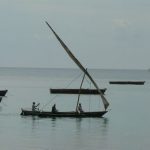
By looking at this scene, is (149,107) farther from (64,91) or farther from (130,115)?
(64,91)

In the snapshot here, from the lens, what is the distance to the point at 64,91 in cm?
16325

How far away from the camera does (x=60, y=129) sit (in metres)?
67.4

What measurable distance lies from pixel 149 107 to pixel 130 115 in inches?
797

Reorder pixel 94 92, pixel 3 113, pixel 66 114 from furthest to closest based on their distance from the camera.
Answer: pixel 94 92 → pixel 3 113 → pixel 66 114

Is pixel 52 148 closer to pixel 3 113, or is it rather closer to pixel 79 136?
pixel 79 136

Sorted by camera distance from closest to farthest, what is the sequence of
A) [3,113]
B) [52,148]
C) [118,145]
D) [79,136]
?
[52,148] → [118,145] → [79,136] → [3,113]

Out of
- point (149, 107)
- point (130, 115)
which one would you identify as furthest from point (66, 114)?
point (149, 107)

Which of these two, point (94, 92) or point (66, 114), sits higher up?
point (94, 92)

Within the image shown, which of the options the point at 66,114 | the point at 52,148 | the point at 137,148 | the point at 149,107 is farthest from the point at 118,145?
the point at 149,107

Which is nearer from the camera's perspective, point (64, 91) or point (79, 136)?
point (79, 136)

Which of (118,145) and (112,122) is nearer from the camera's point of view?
(118,145)

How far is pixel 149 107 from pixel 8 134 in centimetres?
5277

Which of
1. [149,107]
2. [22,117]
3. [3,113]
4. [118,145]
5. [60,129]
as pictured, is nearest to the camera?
[118,145]

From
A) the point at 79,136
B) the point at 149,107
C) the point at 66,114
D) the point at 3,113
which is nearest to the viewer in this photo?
the point at 79,136
